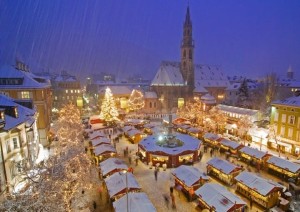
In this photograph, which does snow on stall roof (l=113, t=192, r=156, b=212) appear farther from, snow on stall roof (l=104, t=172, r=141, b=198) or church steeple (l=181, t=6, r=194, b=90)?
church steeple (l=181, t=6, r=194, b=90)

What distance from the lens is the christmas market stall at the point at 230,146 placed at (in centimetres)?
2944

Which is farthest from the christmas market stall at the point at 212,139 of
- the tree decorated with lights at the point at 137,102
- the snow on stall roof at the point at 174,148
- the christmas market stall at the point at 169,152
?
the tree decorated with lights at the point at 137,102

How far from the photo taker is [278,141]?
30672 mm

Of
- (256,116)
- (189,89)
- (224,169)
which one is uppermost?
(189,89)

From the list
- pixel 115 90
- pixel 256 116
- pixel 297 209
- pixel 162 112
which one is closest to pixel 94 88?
pixel 115 90

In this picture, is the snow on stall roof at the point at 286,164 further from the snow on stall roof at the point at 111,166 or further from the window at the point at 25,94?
the window at the point at 25,94

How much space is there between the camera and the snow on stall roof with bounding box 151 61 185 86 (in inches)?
2497

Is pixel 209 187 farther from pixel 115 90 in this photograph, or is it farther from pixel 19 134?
pixel 115 90

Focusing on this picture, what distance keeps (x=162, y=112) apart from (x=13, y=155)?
47574mm

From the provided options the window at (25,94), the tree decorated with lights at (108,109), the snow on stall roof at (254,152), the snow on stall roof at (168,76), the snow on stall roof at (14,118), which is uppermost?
the snow on stall roof at (168,76)

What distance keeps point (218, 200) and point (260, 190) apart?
4.70 m

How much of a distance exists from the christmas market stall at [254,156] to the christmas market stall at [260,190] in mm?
6912

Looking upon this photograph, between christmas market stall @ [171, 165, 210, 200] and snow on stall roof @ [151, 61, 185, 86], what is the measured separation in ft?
145

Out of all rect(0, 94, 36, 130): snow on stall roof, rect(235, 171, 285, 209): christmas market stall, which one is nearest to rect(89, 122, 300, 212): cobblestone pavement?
rect(235, 171, 285, 209): christmas market stall
